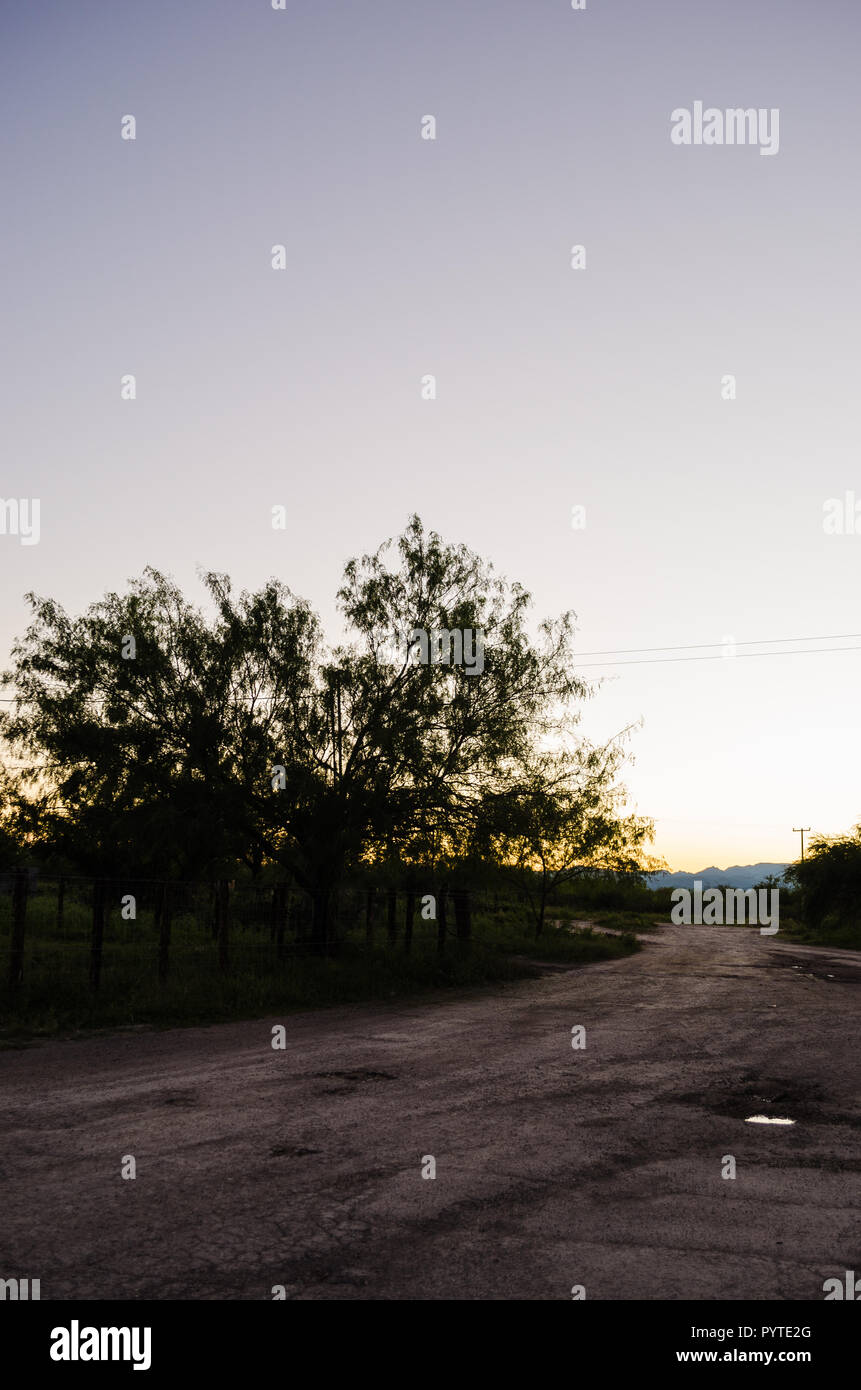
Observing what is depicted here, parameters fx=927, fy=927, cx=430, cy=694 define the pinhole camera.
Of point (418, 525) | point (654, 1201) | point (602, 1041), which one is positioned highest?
point (418, 525)

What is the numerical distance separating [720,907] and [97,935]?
69356 mm

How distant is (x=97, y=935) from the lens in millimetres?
13055

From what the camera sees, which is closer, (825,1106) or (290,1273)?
(290,1273)

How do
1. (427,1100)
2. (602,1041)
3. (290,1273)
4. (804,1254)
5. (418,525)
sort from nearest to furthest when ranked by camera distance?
(290,1273), (804,1254), (427,1100), (602,1041), (418,525)

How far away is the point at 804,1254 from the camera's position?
4.69m

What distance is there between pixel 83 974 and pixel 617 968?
49.2ft

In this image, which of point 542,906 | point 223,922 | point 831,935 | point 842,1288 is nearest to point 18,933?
point 223,922

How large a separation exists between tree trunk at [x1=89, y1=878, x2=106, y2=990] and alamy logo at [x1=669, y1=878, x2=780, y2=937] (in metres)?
55.1

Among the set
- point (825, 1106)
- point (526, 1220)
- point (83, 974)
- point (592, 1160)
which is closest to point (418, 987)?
point (83, 974)

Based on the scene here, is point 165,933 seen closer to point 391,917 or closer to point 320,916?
point 320,916

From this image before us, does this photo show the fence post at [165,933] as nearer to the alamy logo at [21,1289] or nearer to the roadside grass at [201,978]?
the roadside grass at [201,978]
